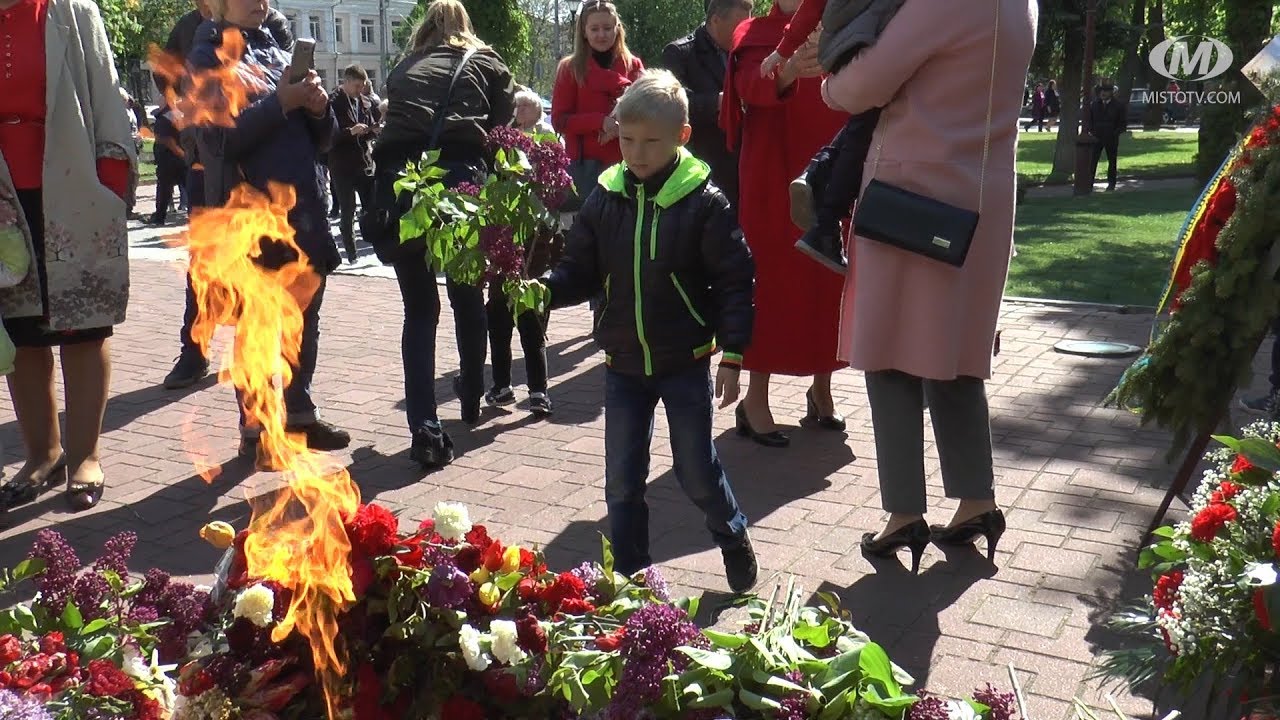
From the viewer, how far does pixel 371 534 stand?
2701 millimetres

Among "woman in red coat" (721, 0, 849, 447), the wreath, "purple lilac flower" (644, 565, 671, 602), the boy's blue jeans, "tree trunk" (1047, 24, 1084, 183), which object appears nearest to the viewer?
"purple lilac flower" (644, 565, 671, 602)

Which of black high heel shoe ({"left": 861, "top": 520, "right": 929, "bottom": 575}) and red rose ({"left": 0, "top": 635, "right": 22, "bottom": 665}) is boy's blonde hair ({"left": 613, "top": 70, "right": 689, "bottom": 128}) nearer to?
black high heel shoe ({"left": 861, "top": 520, "right": 929, "bottom": 575})

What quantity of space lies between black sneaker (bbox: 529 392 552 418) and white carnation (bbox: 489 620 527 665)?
3.93m

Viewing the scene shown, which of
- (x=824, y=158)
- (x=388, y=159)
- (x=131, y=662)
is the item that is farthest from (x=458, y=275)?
(x=131, y=662)

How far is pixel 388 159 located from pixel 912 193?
2716 millimetres

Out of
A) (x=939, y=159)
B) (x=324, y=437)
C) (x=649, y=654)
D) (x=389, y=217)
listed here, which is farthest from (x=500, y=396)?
(x=649, y=654)

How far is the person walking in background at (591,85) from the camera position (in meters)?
7.59

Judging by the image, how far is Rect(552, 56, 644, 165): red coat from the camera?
7719 mm

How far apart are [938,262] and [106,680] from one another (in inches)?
104

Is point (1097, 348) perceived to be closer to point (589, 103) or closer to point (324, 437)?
point (589, 103)

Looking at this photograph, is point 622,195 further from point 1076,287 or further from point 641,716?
point 1076,287

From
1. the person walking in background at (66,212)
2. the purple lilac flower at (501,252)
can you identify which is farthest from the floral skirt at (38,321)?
the purple lilac flower at (501,252)

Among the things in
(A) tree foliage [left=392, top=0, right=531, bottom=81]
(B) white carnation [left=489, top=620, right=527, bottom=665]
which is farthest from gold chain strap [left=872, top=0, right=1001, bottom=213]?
(A) tree foliage [left=392, top=0, right=531, bottom=81]

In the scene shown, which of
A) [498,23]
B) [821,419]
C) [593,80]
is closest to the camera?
[821,419]
